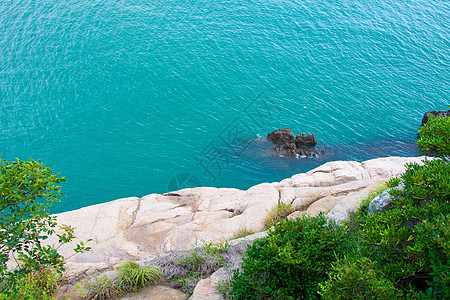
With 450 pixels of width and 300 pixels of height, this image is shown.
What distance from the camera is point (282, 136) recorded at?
28719 mm

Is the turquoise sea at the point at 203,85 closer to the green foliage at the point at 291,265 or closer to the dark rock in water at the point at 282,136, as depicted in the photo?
the dark rock in water at the point at 282,136

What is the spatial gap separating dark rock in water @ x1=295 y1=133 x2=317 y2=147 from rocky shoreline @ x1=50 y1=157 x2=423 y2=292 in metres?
6.39

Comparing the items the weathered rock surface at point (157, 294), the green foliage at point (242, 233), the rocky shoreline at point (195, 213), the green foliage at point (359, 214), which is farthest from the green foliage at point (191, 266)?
the green foliage at point (359, 214)

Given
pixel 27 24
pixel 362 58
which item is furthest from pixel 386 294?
pixel 27 24

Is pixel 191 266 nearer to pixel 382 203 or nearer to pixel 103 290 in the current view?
pixel 103 290

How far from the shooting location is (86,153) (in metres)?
26.5

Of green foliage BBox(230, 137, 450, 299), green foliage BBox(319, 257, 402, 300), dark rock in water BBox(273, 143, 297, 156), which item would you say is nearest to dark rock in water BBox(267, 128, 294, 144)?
dark rock in water BBox(273, 143, 297, 156)

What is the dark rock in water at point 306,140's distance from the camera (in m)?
28.7

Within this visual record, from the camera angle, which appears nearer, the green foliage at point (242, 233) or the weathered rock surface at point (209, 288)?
the weathered rock surface at point (209, 288)

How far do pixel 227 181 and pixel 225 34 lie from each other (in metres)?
19.2

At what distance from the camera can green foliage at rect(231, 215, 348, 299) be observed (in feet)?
27.6

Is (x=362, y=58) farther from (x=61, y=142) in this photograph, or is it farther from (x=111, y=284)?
(x=111, y=284)

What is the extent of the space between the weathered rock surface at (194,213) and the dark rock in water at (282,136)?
660 cm

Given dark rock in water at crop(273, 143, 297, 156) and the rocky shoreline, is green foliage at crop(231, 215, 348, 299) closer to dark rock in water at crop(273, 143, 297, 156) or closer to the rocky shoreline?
the rocky shoreline
